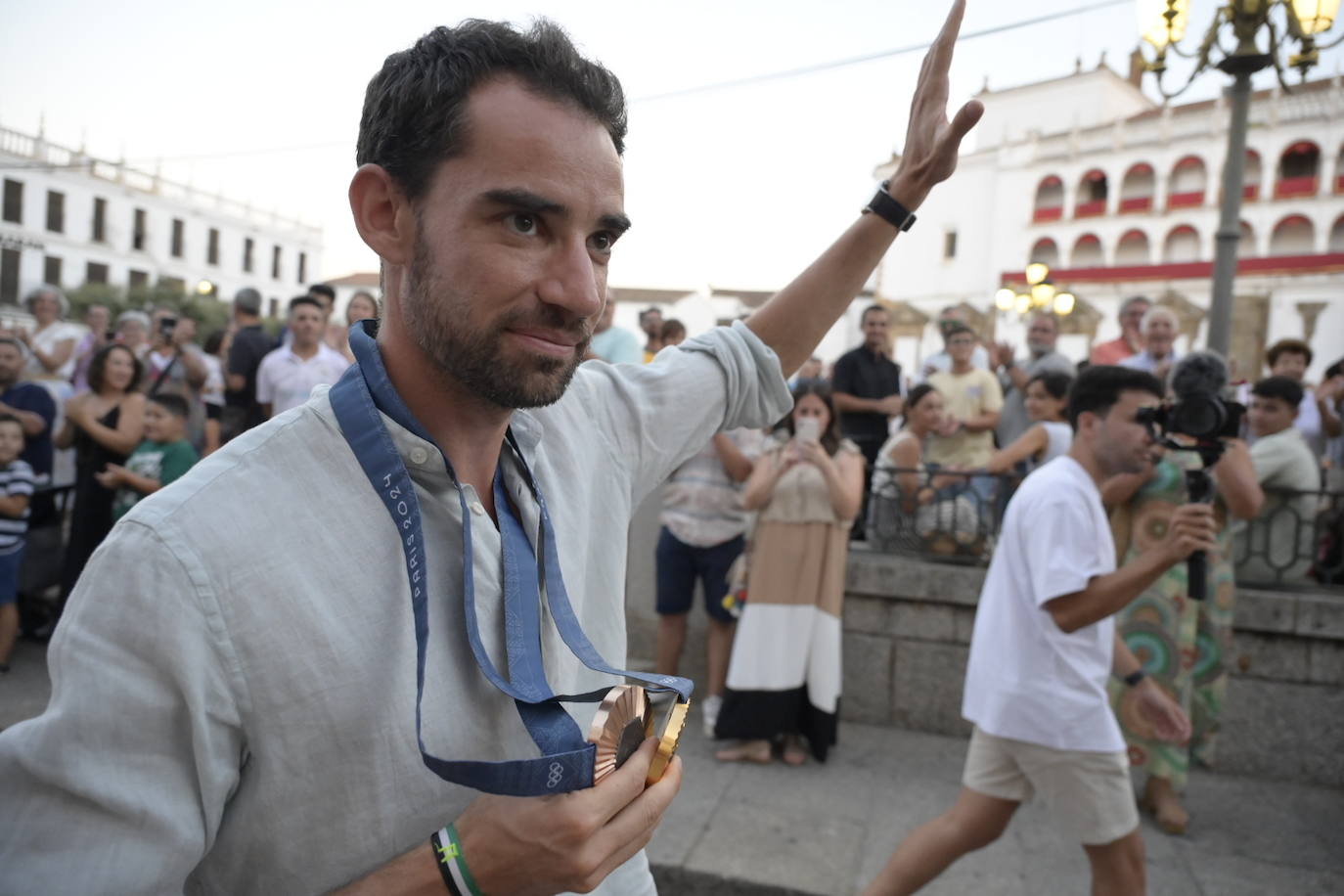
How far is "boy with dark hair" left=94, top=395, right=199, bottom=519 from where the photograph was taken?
593 centimetres

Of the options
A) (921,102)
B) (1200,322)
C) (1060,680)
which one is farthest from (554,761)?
(1200,322)

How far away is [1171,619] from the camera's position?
4.50 m

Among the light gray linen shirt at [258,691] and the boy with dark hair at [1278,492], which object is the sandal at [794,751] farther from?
the light gray linen shirt at [258,691]

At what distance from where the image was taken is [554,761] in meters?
1.00

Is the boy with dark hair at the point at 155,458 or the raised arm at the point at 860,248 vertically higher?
the raised arm at the point at 860,248

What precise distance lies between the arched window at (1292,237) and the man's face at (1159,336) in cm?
5013

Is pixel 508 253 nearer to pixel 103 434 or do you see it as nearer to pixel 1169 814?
pixel 1169 814

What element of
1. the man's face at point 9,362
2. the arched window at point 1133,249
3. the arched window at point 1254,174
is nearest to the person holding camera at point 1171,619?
the man's face at point 9,362

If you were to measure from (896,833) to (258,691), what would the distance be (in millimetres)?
3958

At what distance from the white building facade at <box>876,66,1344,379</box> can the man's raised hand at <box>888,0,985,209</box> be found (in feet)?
136

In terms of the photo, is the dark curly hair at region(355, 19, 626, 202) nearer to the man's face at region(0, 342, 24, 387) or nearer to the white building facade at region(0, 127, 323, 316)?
the man's face at region(0, 342, 24, 387)

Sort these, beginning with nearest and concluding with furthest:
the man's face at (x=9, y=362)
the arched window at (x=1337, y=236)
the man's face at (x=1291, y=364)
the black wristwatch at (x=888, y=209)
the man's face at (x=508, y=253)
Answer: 1. the man's face at (x=508, y=253)
2. the black wristwatch at (x=888, y=209)
3. the man's face at (x=9, y=362)
4. the man's face at (x=1291, y=364)
5. the arched window at (x=1337, y=236)

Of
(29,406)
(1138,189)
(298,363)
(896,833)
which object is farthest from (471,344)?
(1138,189)

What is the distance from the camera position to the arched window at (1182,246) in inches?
1997
